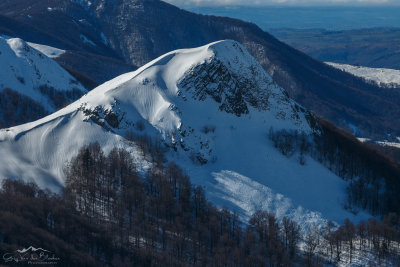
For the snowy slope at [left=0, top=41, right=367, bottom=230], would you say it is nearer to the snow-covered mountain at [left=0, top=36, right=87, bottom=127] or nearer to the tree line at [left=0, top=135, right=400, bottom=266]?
the tree line at [left=0, top=135, right=400, bottom=266]

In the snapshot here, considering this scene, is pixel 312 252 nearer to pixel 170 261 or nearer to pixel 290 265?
pixel 290 265

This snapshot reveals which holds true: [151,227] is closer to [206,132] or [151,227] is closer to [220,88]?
[206,132]

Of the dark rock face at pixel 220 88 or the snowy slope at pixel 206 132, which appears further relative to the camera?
the dark rock face at pixel 220 88

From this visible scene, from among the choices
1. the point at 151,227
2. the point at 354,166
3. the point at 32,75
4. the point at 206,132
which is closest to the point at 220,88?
the point at 206,132

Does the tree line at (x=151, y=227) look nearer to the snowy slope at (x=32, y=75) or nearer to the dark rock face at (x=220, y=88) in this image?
the dark rock face at (x=220, y=88)

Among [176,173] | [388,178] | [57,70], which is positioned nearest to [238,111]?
[176,173]

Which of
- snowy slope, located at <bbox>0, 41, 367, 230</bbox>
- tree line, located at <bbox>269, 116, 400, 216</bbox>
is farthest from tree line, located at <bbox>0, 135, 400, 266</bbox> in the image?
tree line, located at <bbox>269, 116, 400, 216</bbox>

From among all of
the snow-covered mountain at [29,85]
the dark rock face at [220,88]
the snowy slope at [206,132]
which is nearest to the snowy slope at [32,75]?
the snow-covered mountain at [29,85]
